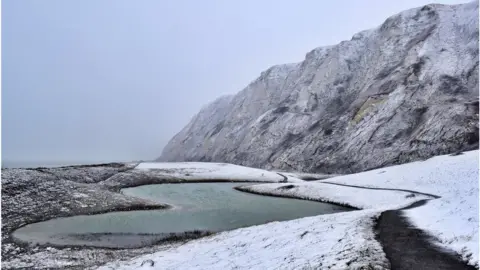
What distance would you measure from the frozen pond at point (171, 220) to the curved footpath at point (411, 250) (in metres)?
11.3

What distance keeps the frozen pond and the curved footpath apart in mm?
11345

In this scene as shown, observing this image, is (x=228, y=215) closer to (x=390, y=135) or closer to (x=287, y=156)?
(x=390, y=135)

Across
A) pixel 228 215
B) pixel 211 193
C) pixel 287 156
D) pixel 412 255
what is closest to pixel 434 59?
pixel 287 156

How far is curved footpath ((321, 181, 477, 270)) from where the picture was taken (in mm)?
10898

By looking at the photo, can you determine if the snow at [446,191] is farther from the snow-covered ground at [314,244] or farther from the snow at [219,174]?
the snow at [219,174]

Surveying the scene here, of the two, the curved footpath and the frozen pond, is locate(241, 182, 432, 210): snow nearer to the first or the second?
the frozen pond

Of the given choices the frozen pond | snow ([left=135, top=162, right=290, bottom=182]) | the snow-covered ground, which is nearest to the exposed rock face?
snow ([left=135, top=162, right=290, bottom=182])

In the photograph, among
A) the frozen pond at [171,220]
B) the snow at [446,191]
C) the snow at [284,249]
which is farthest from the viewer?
the frozen pond at [171,220]

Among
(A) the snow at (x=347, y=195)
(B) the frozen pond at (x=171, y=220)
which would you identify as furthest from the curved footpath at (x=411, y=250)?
(B) the frozen pond at (x=171, y=220)

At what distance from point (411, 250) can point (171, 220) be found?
1915 centimetres

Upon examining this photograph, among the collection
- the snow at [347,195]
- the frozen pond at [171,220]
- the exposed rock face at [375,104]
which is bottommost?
the snow at [347,195]

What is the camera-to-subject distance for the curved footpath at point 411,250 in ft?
35.8

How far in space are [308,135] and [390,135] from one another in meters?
23.5

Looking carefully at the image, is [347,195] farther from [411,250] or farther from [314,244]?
[411,250]
